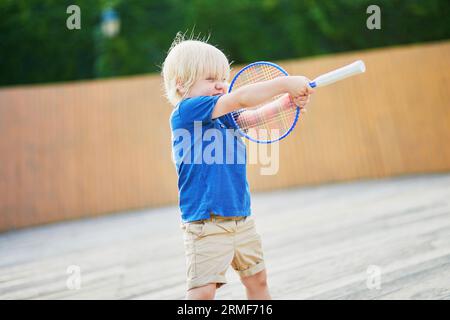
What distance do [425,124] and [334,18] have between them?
6.25 meters

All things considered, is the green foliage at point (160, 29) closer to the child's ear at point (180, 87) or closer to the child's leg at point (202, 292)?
the child's ear at point (180, 87)

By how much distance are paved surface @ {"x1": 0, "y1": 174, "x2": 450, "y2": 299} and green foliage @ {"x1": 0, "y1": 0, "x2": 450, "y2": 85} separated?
7.32 metres

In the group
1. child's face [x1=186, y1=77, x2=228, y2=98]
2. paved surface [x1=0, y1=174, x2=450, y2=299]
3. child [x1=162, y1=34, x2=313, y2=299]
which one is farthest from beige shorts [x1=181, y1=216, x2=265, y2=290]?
paved surface [x1=0, y1=174, x2=450, y2=299]

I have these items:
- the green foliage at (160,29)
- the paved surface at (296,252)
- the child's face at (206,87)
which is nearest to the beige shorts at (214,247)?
the child's face at (206,87)

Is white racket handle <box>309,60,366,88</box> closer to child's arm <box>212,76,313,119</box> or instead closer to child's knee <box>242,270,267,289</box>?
child's arm <box>212,76,313,119</box>

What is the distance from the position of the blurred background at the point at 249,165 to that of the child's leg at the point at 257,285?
764 millimetres

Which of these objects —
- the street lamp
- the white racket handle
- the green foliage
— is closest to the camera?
the white racket handle

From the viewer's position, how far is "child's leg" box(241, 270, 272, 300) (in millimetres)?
2355

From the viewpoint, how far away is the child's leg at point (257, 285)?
236cm

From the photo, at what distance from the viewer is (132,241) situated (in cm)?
608

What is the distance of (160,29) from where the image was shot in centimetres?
1477

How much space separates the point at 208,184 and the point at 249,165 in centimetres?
797
